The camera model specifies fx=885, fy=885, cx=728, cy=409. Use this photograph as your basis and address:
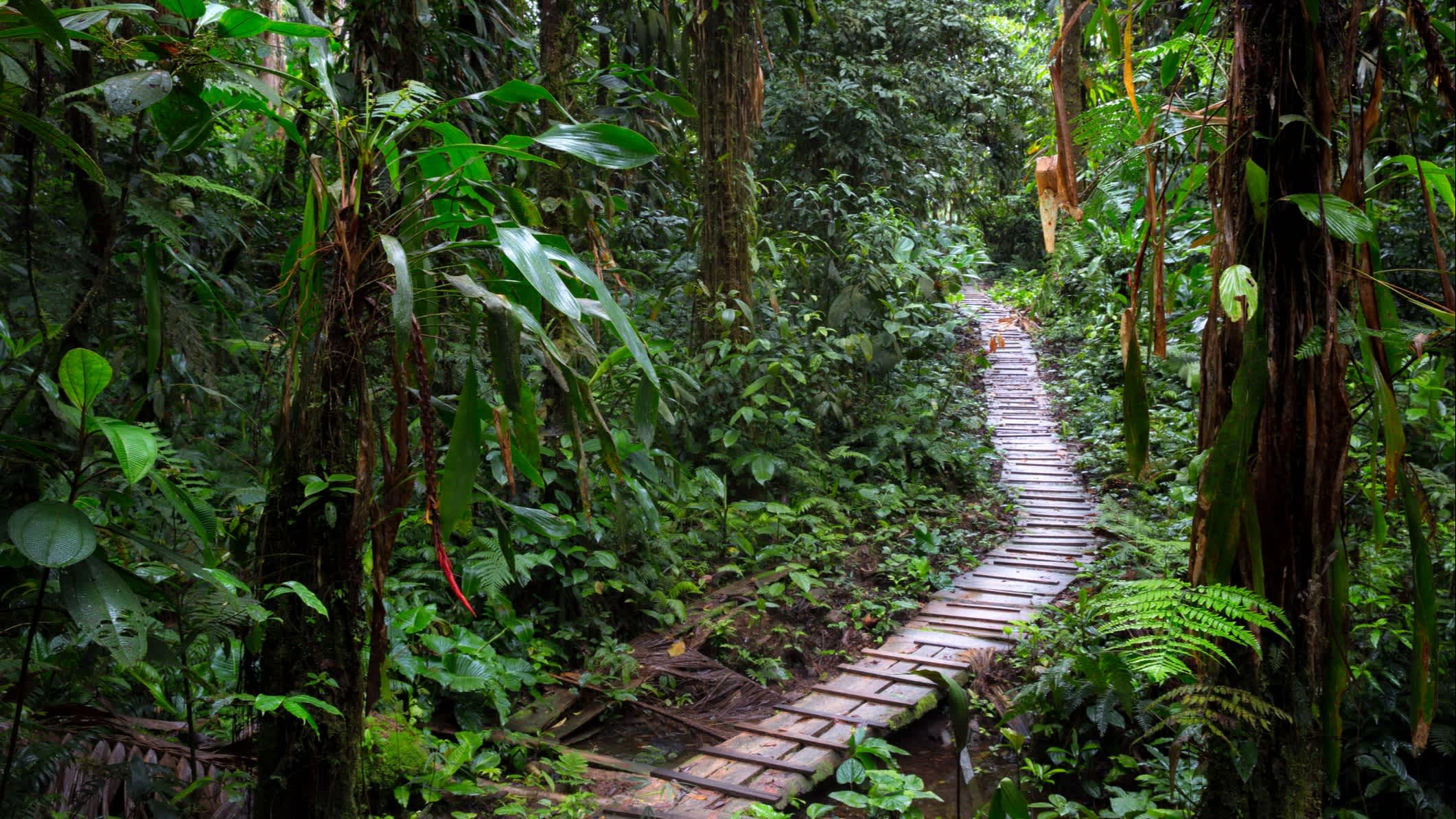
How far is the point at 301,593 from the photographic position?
1603mm

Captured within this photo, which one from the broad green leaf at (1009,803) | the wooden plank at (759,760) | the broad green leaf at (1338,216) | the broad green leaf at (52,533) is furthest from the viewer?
the wooden plank at (759,760)

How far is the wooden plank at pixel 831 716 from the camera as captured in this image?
3.56m

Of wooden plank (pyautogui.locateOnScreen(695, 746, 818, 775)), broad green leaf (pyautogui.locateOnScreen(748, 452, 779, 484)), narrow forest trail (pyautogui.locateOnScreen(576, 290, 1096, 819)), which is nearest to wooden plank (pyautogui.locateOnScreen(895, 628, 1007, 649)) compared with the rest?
narrow forest trail (pyautogui.locateOnScreen(576, 290, 1096, 819))

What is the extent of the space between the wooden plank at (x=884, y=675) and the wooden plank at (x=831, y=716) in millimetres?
406

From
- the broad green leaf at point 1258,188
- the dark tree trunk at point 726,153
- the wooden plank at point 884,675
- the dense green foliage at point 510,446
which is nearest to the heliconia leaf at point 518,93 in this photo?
the dense green foliage at point 510,446

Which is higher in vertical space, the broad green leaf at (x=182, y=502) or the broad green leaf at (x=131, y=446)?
the broad green leaf at (x=131, y=446)

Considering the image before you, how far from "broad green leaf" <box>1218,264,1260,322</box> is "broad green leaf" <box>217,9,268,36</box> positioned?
173 centimetres

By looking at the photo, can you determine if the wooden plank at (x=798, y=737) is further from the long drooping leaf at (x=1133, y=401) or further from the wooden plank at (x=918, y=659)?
the long drooping leaf at (x=1133, y=401)

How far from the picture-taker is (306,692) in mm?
1709

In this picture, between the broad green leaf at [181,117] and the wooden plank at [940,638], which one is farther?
the wooden plank at [940,638]

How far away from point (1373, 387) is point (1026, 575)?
3780 millimetres

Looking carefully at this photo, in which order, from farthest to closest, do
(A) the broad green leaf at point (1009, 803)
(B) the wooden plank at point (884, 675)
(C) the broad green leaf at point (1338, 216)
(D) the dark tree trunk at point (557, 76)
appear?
1. (D) the dark tree trunk at point (557, 76)
2. (B) the wooden plank at point (884, 675)
3. (A) the broad green leaf at point (1009, 803)
4. (C) the broad green leaf at point (1338, 216)

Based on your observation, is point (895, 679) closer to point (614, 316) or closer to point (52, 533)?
point (614, 316)

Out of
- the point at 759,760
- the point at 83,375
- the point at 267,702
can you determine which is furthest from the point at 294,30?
the point at 759,760
